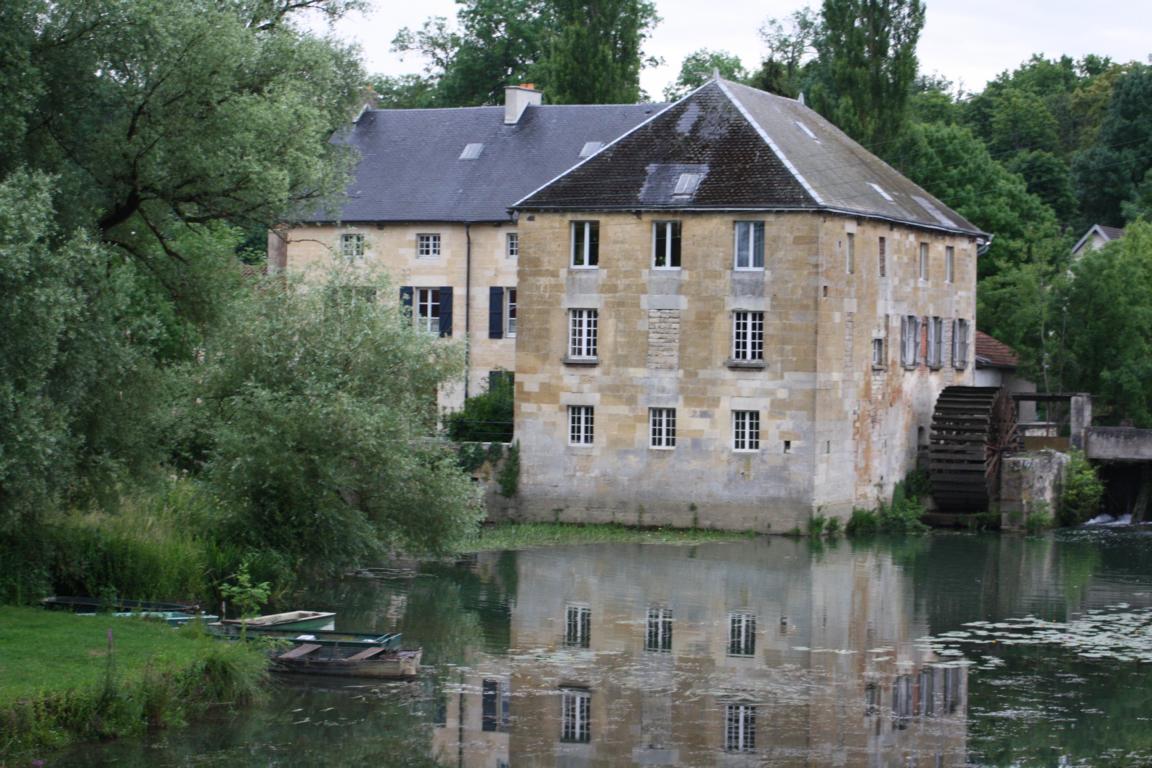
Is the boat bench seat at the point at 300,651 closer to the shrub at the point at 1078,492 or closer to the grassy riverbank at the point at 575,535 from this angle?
the grassy riverbank at the point at 575,535

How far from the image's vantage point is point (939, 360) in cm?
4709

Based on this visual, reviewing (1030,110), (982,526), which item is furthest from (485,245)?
(1030,110)

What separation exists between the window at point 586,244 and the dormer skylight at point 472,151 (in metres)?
11.0

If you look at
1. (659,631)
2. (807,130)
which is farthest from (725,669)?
(807,130)

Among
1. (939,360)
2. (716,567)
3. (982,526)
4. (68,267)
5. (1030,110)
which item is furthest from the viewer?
(1030,110)

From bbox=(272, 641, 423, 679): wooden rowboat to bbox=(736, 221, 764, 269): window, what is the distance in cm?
1871

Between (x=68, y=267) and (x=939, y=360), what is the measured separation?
96.2ft

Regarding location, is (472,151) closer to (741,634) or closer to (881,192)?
(881,192)

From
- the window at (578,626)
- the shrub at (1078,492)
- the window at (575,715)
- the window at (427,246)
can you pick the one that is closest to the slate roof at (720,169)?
the shrub at (1078,492)

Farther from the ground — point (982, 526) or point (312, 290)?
point (312, 290)

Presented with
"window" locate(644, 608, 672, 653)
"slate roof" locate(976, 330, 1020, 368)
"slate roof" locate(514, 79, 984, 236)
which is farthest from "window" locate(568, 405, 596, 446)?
"slate roof" locate(976, 330, 1020, 368)

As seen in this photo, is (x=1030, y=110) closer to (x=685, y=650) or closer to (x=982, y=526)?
(x=982, y=526)

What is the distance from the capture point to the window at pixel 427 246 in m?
50.3

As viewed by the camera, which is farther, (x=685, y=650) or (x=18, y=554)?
(x=685, y=650)
